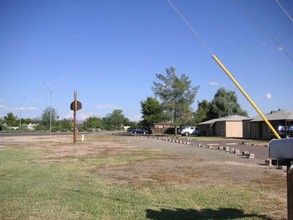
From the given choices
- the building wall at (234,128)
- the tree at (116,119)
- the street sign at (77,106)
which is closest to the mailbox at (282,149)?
the street sign at (77,106)

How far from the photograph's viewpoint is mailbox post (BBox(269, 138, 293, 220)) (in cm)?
545

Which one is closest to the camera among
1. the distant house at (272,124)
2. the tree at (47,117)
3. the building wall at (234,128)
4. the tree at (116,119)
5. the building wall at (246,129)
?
the distant house at (272,124)

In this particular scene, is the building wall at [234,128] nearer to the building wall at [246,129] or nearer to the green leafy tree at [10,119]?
the building wall at [246,129]

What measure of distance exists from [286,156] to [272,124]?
42489 mm

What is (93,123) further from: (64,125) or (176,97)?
(176,97)

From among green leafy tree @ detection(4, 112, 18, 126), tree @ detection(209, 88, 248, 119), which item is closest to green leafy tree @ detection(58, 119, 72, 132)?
green leafy tree @ detection(4, 112, 18, 126)

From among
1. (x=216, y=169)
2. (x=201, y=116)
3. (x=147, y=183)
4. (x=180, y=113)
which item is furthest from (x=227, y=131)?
(x=147, y=183)

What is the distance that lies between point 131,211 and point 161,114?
2383 inches

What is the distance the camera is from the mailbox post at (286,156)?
545 cm

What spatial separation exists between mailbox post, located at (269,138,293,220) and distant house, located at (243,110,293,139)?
35383 mm

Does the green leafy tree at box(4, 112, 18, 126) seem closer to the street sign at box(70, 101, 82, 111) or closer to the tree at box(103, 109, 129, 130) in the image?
the tree at box(103, 109, 129, 130)

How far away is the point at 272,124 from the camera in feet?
151

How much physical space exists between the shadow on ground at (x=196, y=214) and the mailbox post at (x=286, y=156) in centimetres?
182

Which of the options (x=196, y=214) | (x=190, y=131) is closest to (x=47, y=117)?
(x=190, y=131)
